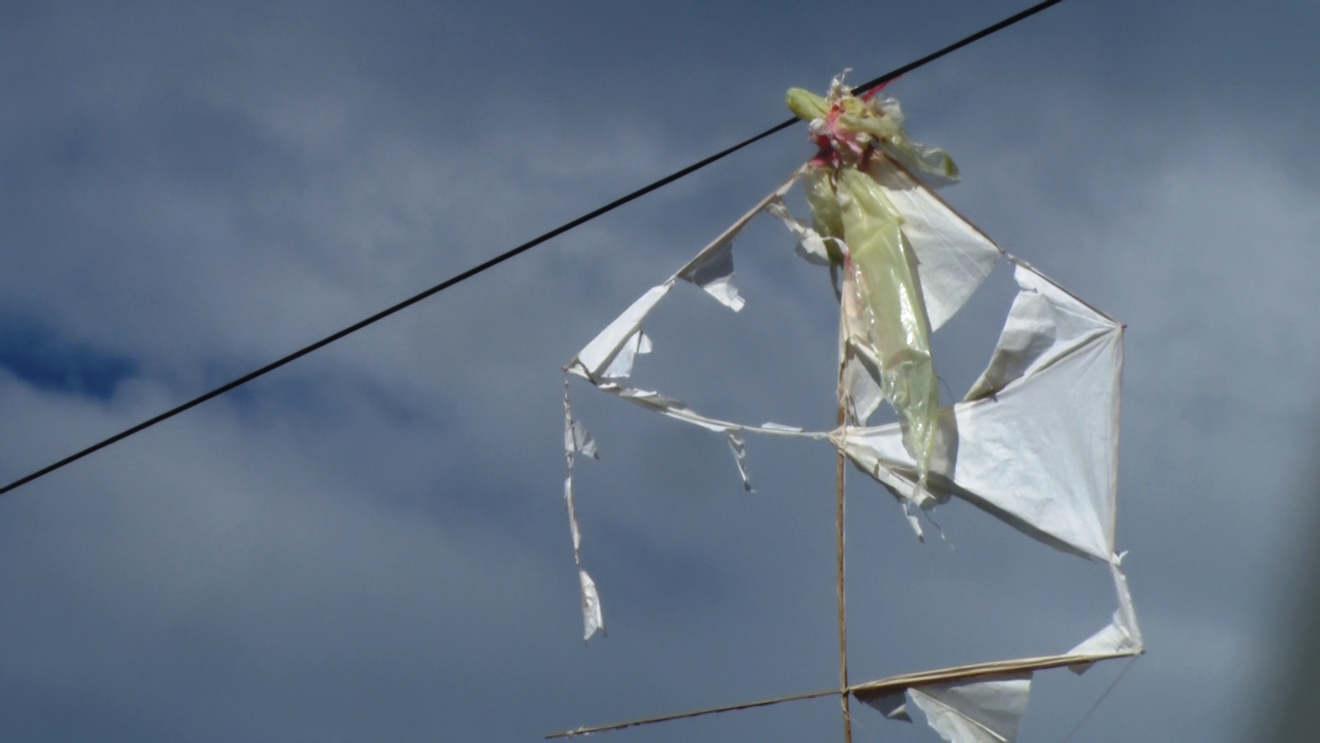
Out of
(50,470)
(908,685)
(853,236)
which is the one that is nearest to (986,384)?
(853,236)

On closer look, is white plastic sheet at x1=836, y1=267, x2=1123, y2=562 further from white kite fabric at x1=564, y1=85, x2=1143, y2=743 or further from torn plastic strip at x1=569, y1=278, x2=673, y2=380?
torn plastic strip at x1=569, y1=278, x2=673, y2=380

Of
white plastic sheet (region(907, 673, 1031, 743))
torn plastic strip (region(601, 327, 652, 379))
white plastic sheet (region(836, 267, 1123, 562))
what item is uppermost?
torn plastic strip (region(601, 327, 652, 379))

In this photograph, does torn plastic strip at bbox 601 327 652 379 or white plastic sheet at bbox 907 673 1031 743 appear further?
torn plastic strip at bbox 601 327 652 379

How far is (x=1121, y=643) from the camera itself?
7191 millimetres

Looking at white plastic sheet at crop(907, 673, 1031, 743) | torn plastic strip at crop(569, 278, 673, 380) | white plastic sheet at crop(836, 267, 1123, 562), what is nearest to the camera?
white plastic sheet at crop(907, 673, 1031, 743)

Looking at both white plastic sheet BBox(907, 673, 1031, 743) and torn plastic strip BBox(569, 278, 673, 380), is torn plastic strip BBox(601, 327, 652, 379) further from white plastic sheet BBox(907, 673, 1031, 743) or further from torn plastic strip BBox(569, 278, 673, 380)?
white plastic sheet BBox(907, 673, 1031, 743)

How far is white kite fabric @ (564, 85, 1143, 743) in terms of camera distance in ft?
24.7

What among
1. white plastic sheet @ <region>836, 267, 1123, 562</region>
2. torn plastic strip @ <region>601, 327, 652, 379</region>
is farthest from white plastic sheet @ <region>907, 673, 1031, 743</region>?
torn plastic strip @ <region>601, 327, 652, 379</region>

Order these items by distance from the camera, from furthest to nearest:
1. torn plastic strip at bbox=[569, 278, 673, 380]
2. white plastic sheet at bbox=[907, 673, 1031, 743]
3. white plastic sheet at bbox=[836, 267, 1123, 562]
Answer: torn plastic strip at bbox=[569, 278, 673, 380] → white plastic sheet at bbox=[836, 267, 1123, 562] → white plastic sheet at bbox=[907, 673, 1031, 743]

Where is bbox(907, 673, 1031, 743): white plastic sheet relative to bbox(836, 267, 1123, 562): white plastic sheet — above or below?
below

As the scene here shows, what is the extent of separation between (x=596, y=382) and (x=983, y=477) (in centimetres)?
215

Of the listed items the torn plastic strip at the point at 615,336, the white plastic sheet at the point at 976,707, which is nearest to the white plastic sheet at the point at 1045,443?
the white plastic sheet at the point at 976,707

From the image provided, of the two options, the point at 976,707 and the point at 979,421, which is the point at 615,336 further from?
the point at 976,707

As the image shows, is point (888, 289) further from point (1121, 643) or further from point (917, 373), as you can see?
point (1121, 643)
